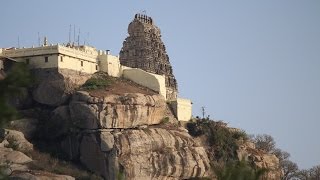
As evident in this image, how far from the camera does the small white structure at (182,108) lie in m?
64.3

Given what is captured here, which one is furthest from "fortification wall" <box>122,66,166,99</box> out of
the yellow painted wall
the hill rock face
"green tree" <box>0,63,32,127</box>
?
"green tree" <box>0,63,32,127</box>

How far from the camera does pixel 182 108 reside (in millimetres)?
65188

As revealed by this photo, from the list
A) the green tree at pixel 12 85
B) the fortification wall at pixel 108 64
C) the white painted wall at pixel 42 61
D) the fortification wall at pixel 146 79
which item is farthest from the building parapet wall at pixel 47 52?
the green tree at pixel 12 85

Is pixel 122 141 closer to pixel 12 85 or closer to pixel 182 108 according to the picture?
pixel 182 108

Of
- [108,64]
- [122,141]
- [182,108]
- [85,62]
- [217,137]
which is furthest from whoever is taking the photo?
[182,108]

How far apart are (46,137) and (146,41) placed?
2891 centimetres

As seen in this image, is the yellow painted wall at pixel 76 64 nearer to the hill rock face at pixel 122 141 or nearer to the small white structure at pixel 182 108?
the hill rock face at pixel 122 141

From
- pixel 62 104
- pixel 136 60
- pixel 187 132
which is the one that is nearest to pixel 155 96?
pixel 187 132

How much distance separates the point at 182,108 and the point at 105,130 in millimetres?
15201

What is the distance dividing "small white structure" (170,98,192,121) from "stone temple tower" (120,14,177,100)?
33.0 feet

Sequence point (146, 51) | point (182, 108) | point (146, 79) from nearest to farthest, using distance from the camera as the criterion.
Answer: point (146, 79) → point (182, 108) → point (146, 51)

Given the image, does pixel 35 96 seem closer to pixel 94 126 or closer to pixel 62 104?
pixel 62 104

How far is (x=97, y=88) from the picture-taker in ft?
181

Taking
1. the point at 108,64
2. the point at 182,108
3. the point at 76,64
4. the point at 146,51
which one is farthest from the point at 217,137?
the point at 146,51
